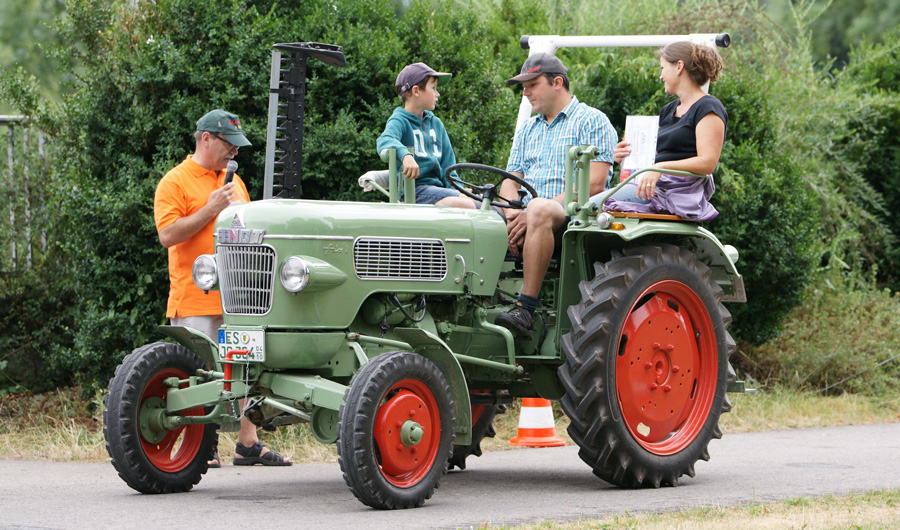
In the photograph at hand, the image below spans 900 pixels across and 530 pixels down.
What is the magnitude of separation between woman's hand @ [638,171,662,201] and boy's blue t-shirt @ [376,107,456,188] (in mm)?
1187

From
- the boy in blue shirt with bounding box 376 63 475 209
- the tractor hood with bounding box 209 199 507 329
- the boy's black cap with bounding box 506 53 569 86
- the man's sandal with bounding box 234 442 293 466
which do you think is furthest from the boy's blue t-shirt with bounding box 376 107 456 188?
the man's sandal with bounding box 234 442 293 466

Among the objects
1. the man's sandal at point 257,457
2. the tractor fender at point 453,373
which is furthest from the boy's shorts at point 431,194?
the man's sandal at point 257,457

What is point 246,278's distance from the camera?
18.9ft

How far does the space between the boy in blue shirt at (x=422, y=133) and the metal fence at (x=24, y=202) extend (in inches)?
170

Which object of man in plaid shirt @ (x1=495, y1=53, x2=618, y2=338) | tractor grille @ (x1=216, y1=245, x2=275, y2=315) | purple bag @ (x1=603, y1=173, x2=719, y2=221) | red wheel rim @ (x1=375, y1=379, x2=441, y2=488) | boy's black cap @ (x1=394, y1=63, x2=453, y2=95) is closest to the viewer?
red wheel rim @ (x1=375, y1=379, x2=441, y2=488)

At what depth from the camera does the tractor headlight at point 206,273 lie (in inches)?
235

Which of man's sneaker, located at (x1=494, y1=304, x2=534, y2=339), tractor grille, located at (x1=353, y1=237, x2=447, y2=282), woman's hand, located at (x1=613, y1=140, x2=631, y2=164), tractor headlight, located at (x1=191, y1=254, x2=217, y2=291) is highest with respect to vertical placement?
woman's hand, located at (x1=613, y1=140, x2=631, y2=164)

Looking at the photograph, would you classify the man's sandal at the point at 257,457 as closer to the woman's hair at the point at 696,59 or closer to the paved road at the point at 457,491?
the paved road at the point at 457,491

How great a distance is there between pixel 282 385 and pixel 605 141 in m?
2.45

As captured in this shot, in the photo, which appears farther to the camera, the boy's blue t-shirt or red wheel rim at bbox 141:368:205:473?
the boy's blue t-shirt

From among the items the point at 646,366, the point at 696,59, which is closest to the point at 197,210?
the point at 646,366

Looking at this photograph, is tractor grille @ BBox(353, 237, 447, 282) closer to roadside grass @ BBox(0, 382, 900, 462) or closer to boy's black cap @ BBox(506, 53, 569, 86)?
boy's black cap @ BBox(506, 53, 569, 86)

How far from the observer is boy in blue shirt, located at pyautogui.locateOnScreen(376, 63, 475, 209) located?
695cm

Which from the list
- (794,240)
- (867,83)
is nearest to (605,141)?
(794,240)
